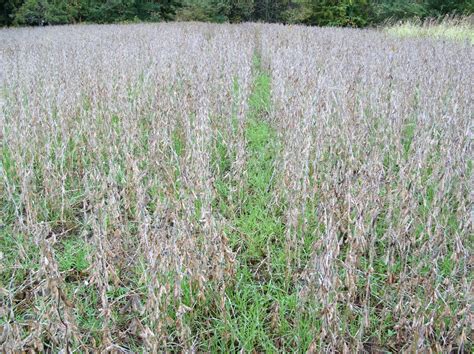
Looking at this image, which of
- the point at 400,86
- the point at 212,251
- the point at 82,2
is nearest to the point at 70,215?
the point at 212,251

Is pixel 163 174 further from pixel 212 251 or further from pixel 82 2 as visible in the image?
pixel 82 2

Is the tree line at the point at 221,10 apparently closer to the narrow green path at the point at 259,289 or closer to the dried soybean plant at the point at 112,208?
the dried soybean plant at the point at 112,208

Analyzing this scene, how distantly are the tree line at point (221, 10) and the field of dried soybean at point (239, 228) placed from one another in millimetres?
16171

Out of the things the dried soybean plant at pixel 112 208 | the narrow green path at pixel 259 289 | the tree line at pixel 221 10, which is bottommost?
the narrow green path at pixel 259 289

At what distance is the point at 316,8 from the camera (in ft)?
63.6

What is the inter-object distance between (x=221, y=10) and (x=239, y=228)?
895 inches

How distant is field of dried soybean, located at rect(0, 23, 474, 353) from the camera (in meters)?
1.42

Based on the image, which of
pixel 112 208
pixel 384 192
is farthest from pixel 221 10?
pixel 112 208

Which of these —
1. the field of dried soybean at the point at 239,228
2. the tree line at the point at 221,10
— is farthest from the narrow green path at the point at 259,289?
Result: the tree line at the point at 221,10

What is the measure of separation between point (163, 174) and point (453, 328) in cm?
183

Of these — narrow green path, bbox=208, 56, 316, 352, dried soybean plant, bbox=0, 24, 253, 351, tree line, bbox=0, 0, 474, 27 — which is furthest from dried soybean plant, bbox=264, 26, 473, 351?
tree line, bbox=0, 0, 474, 27

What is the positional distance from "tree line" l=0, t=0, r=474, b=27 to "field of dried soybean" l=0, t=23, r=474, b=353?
16.2m

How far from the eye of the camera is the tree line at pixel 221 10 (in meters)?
18.4

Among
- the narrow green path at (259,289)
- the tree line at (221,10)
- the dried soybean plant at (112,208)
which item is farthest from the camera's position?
the tree line at (221,10)
